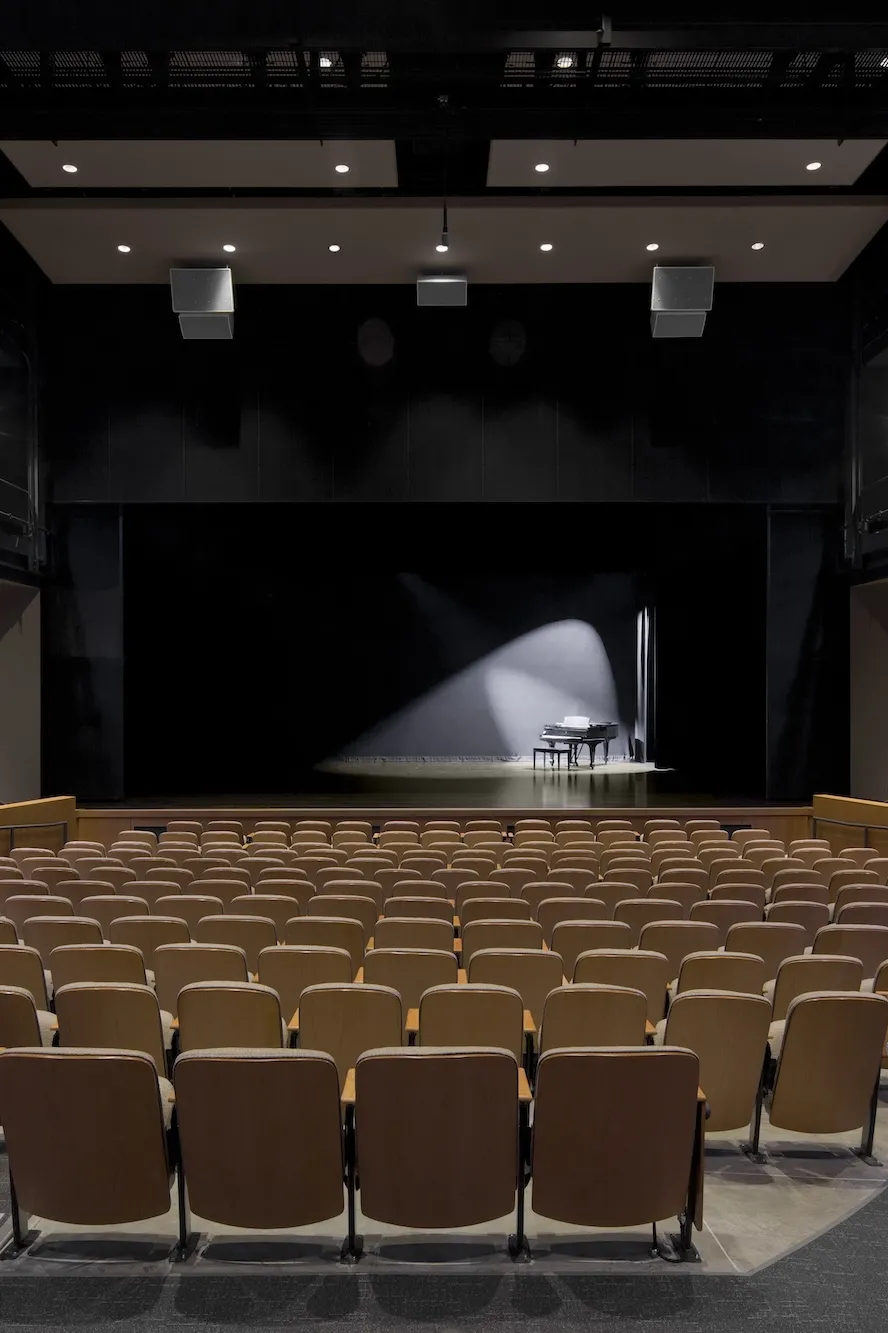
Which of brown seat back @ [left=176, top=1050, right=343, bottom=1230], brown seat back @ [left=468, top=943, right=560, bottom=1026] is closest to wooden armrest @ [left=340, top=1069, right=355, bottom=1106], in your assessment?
brown seat back @ [left=176, top=1050, right=343, bottom=1230]

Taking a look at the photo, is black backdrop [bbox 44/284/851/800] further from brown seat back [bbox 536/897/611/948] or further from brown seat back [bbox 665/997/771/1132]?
brown seat back [bbox 665/997/771/1132]

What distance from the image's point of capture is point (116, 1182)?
254 cm

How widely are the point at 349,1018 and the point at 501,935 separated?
1.36 meters

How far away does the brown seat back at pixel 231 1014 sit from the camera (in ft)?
10.4

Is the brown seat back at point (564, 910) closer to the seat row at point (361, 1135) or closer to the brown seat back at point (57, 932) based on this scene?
the brown seat back at point (57, 932)

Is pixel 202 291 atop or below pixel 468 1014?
atop

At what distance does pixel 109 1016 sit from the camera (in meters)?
3.29

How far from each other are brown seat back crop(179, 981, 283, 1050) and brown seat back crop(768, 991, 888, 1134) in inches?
70.3

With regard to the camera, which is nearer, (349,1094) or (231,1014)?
(349,1094)

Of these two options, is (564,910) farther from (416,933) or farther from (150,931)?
(150,931)
